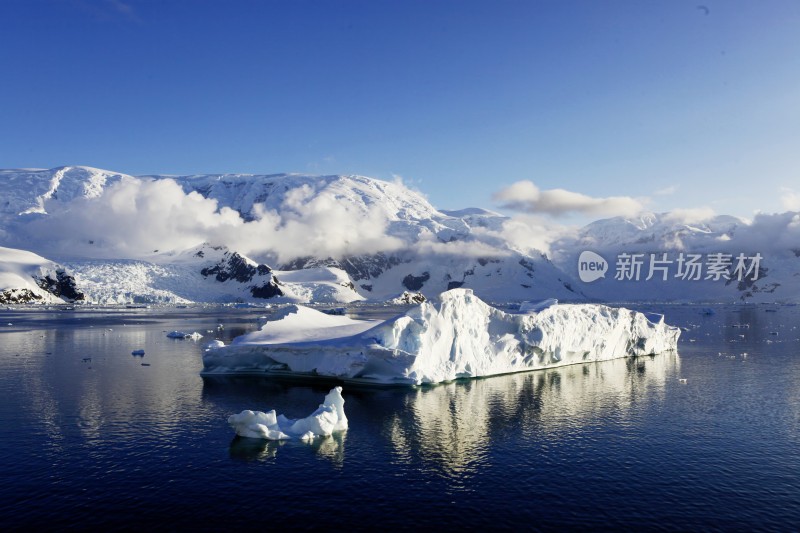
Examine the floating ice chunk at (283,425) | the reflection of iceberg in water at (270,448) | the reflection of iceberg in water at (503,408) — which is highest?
the floating ice chunk at (283,425)

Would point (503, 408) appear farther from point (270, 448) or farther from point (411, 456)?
point (270, 448)

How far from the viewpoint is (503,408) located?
138 ft

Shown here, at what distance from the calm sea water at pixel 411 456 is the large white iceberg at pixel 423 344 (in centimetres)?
230

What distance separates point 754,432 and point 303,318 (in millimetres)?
47376

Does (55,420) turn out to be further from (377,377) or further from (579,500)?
(579,500)

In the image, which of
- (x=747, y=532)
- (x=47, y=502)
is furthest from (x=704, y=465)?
(x=47, y=502)

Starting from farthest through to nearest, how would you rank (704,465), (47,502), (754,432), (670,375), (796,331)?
(796,331) → (670,375) → (754,432) → (704,465) → (47,502)

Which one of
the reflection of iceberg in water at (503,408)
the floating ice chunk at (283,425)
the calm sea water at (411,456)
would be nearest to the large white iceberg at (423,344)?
the reflection of iceberg in water at (503,408)

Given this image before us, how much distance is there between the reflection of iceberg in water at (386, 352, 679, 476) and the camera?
1244 inches

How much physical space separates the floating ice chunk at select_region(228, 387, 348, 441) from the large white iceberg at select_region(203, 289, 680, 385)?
46.5 feet

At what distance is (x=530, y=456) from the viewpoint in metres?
30.4

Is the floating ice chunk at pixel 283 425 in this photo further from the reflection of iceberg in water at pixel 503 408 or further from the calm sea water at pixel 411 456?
the reflection of iceberg in water at pixel 503 408

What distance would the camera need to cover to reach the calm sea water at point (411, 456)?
2281 centimetres

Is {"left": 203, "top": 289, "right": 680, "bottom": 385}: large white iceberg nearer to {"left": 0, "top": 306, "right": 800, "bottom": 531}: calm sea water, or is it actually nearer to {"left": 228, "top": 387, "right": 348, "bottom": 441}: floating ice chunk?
{"left": 0, "top": 306, "right": 800, "bottom": 531}: calm sea water
